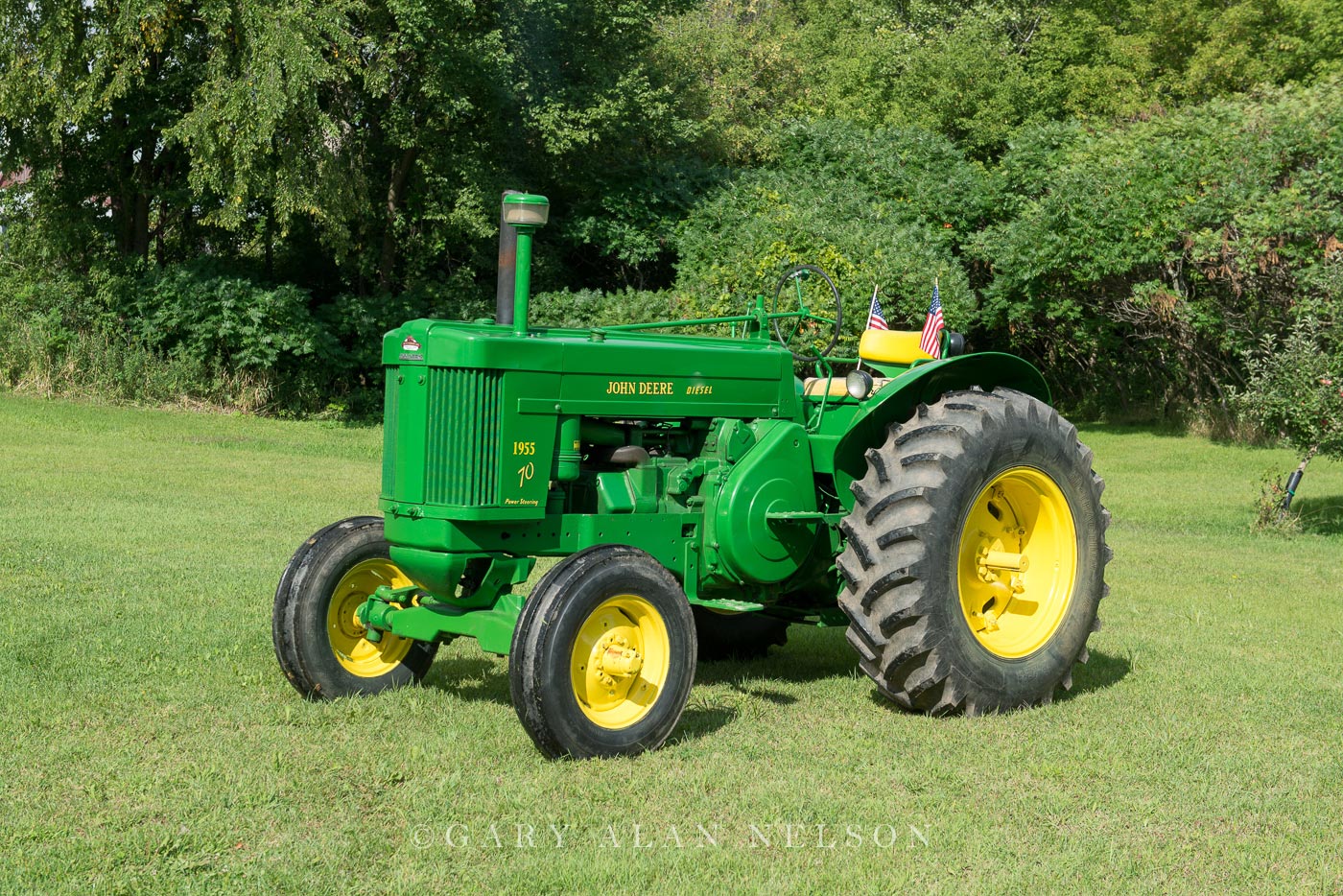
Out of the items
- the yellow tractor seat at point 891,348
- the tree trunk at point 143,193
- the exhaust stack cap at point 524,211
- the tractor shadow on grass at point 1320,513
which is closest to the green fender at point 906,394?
the yellow tractor seat at point 891,348

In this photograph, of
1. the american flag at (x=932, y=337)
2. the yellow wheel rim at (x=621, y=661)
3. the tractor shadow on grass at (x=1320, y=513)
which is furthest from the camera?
the tractor shadow on grass at (x=1320, y=513)

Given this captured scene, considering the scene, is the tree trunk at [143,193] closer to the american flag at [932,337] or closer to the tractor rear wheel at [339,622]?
the american flag at [932,337]

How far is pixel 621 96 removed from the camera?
22438 millimetres

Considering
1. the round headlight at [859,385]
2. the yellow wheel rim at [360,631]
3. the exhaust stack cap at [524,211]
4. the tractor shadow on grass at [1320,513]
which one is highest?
the exhaust stack cap at [524,211]

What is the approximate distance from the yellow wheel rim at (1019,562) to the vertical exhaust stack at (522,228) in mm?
2316

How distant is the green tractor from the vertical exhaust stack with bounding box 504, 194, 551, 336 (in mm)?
13

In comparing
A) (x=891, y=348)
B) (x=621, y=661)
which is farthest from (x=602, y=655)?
(x=891, y=348)

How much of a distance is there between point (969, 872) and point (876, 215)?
64.7 ft

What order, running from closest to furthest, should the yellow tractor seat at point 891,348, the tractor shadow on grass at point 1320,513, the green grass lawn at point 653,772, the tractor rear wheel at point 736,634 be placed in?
the green grass lawn at point 653,772 → the tractor rear wheel at point 736,634 → the yellow tractor seat at point 891,348 → the tractor shadow on grass at point 1320,513

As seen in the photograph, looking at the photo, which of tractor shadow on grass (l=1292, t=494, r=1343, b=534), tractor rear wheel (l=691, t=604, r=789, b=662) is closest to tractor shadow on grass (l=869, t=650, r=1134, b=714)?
tractor rear wheel (l=691, t=604, r=789, b=662)

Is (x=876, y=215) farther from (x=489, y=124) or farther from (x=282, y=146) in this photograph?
(x=282, y=146)

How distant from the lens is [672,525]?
5.77 metres

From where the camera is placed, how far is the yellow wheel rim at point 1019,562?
20.6 feet

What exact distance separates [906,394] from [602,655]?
6.76ft
